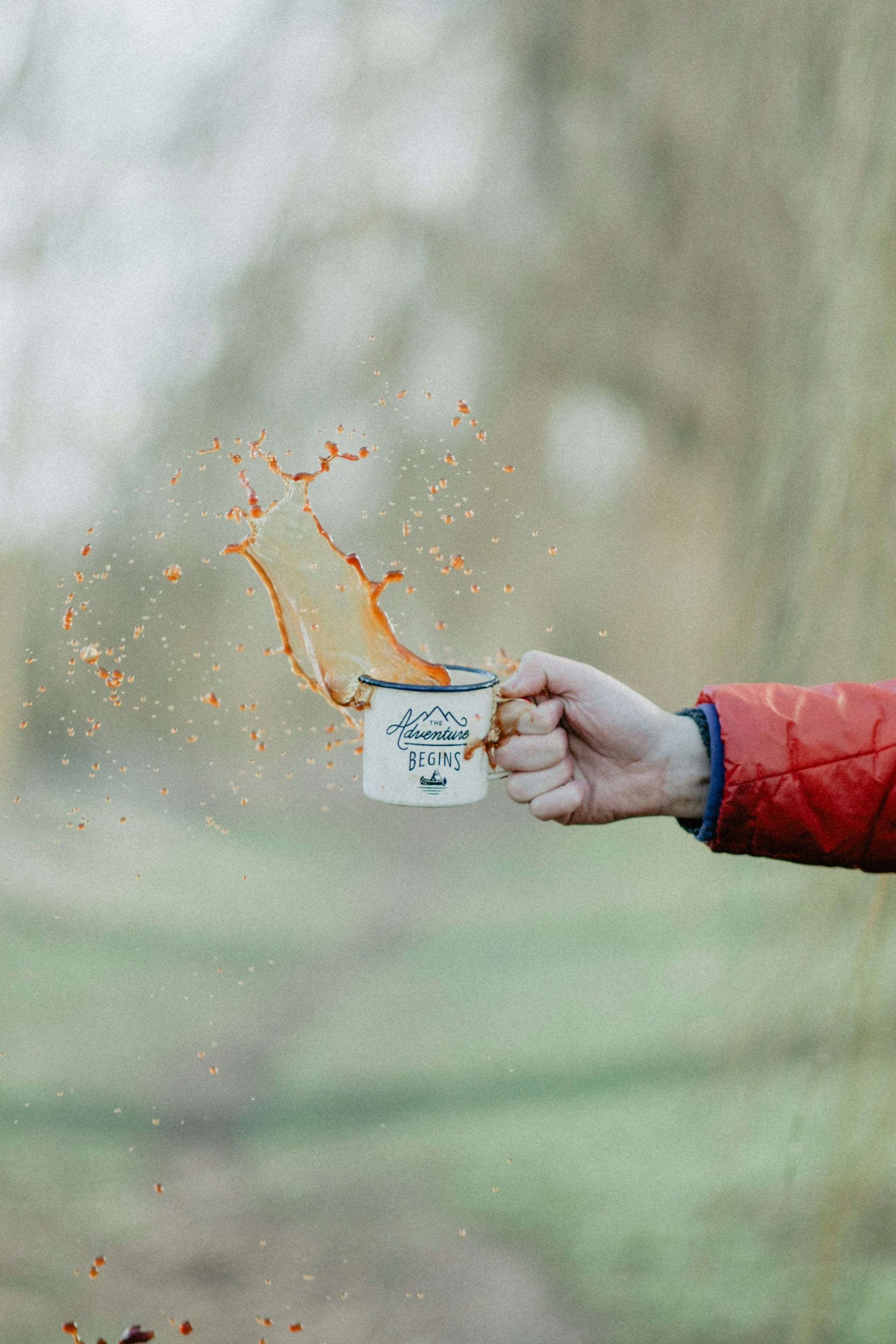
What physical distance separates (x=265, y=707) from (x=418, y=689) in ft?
3.27

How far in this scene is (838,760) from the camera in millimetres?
1056

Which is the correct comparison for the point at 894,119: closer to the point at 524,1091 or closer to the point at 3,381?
the point at 3,381

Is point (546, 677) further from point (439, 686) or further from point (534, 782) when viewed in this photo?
point (439, 686)

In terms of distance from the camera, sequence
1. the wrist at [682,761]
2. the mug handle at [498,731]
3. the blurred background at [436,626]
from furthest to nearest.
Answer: the blurred background at [436,626] → the wrist at [682,761] → the mug handle at [498,731]

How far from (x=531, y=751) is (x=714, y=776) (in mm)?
163

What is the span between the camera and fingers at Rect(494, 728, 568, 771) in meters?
1.09

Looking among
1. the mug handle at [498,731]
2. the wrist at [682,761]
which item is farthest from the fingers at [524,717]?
the wrist at [682,761]

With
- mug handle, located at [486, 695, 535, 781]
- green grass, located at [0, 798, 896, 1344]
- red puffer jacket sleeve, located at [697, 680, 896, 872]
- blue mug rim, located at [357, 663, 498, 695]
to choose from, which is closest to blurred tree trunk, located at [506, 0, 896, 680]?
green grass, located at [0, 798, 896, 1344]

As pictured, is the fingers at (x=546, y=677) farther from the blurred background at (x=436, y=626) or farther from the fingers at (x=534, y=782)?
the blurred background at (x=436, y=626)

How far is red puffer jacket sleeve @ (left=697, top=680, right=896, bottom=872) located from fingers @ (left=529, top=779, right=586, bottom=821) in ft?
0.45

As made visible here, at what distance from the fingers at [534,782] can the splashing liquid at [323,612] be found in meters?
0.12

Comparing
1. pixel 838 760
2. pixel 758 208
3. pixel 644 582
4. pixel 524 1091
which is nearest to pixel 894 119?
pixel 758 208

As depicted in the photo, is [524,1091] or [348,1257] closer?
[348,1257]

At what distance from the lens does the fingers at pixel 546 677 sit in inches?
42.7
